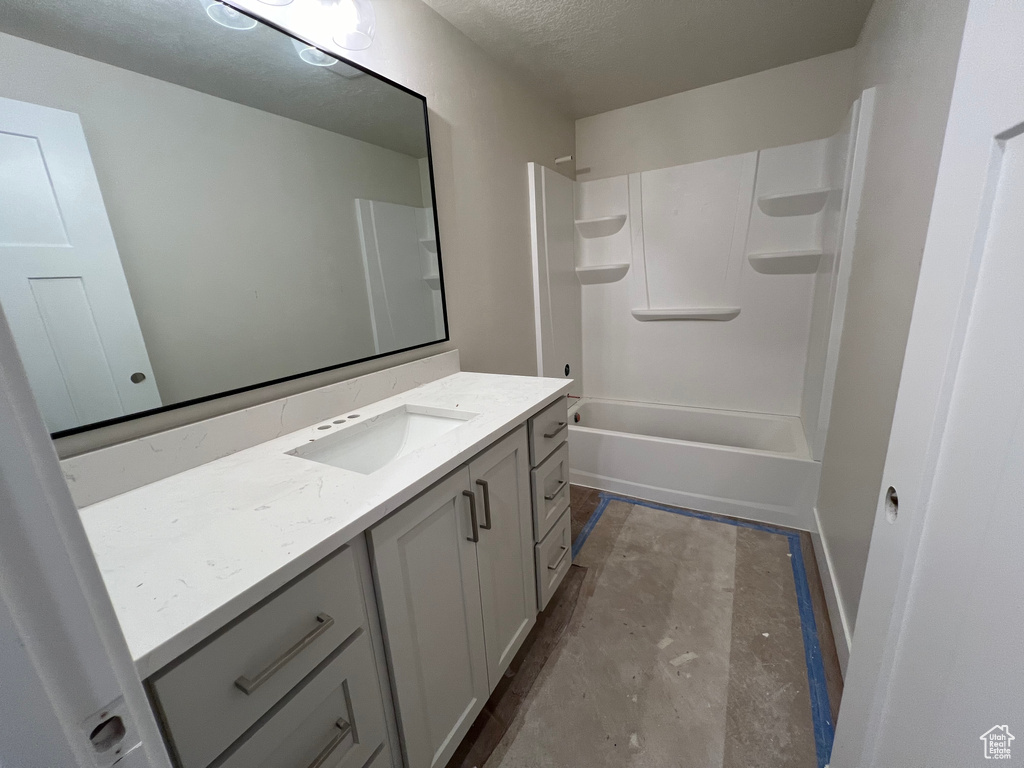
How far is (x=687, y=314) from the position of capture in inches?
107

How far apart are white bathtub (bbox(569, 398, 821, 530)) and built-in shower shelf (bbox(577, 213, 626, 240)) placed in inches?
47.6

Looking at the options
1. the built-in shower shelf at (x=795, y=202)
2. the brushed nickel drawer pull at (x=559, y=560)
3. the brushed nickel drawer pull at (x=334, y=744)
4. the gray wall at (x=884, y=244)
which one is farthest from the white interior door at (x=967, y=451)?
the built-in shower shelf at (x=795, y=202)

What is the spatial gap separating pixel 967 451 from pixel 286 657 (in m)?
1.00

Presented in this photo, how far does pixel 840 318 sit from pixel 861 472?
0.83 meters

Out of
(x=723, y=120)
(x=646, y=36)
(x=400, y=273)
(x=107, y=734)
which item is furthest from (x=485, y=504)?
(x=723, y=120)

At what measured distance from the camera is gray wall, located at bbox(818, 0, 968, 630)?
1.00 meters

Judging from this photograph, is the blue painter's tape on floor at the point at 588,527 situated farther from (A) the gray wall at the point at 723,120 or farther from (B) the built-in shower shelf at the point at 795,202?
(A) the gray wall at the point at 723,120

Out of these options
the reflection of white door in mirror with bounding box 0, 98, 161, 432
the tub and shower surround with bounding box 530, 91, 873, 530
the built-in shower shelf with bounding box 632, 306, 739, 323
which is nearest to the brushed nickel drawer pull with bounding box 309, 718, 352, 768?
the reflection of white door in mirror with bounding box 0, 98, 161, 432

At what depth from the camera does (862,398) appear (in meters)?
1.38

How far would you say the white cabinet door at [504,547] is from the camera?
1122 mm

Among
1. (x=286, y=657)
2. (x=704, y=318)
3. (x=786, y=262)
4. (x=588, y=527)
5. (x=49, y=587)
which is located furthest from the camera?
(x=704, y=318)

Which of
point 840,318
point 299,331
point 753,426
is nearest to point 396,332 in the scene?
point 299,331

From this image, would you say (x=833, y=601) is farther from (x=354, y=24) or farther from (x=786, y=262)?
(x=354, y=24)

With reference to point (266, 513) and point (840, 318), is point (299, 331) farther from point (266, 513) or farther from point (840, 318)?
point (840, 318)
